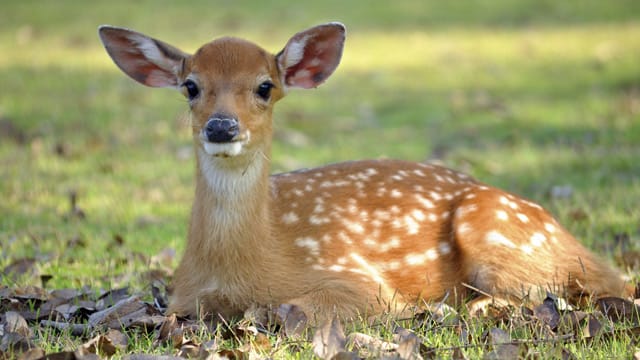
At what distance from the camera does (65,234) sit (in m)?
6.87

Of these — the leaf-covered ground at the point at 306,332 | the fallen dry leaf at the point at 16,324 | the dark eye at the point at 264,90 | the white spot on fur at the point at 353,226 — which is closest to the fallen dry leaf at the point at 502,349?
the leaf-covered ground at the point at 306,332

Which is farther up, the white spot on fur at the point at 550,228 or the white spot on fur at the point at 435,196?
the white spot on fur at the point at 435,196

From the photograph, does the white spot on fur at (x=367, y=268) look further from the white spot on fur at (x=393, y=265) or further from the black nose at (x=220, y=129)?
the black nose at (x=220, y=129)

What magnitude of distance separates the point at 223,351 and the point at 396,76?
983cm

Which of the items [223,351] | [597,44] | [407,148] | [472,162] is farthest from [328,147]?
[597,44]

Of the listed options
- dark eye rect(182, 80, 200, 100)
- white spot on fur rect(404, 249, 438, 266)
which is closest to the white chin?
dark eye rect(182, 80, 200, 100)

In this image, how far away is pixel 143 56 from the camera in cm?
532

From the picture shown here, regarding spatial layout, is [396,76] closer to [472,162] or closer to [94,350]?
[472,162]

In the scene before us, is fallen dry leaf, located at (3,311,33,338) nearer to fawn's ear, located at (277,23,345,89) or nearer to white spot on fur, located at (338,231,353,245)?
white spot on fur, located at (338,231,353,245)

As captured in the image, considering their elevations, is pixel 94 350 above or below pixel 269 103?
below

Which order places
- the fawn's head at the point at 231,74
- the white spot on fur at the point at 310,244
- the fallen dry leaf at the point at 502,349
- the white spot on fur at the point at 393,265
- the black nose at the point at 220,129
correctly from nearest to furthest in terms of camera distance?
the fallen dry leaf at the point at 502,349 < the black nose at the point at 220,129 < the fawn's head at the point at 231,74 < the white spot on fur at the point at 310,244 < the white spot on fur at the point at 393,265

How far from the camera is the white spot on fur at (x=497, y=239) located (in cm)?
527

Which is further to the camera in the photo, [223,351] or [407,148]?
[407,148]

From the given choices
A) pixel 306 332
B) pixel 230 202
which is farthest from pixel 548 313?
pixel 230 202
